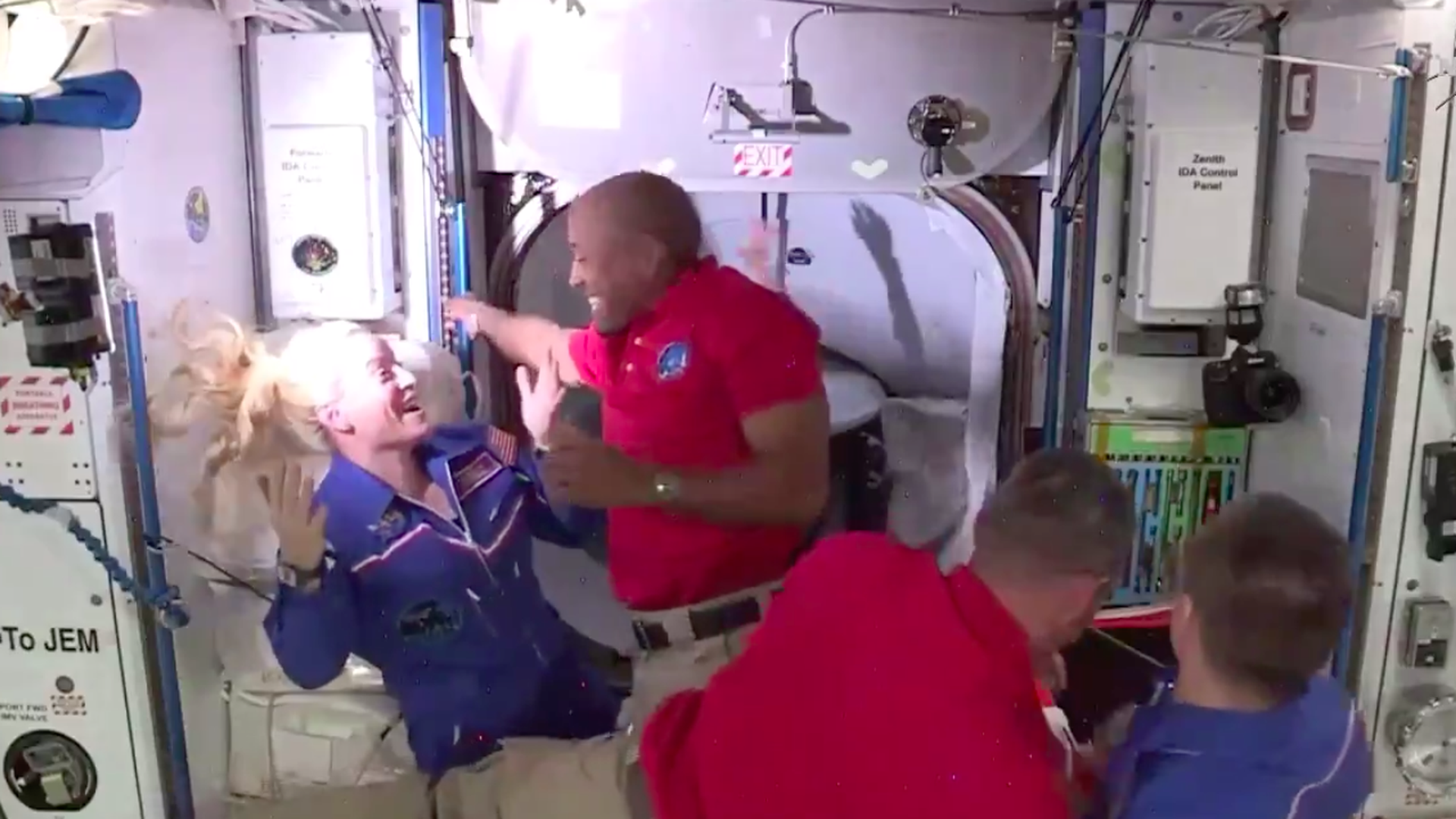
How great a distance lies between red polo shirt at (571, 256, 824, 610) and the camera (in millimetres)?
2400

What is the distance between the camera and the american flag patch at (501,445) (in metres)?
2.77

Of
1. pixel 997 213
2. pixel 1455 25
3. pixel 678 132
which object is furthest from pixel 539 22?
pixel 1455 25

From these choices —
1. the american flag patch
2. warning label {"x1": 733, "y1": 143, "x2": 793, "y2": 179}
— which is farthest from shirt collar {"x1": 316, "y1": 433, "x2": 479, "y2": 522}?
warning label {"x1": 733, "y1": 143, "x2": 793, "y2": 179}

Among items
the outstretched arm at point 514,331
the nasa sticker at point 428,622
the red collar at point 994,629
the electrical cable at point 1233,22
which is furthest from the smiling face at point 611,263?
the electrical cable at point 1233,22

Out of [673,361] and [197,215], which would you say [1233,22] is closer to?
[673,361]

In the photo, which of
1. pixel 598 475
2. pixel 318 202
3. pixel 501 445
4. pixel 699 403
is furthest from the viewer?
pixel 318 202

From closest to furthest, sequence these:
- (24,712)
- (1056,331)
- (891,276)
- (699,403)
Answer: (699,403)
(24,712)
(1056,331)
(891,276)

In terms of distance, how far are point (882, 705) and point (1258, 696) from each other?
523mm

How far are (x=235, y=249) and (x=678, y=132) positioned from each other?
107cm

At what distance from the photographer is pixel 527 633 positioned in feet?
8.83

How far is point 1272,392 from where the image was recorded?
291 cm

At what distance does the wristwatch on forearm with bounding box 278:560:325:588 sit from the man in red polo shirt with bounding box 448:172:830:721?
46cm

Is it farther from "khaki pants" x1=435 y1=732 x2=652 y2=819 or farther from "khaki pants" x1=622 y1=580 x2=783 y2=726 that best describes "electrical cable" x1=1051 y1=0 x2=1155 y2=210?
"khaki pants" x1=435 y1=732 x2=652 y2=819

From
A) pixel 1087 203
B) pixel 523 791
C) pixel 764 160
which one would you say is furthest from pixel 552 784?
pixel 1087 203
